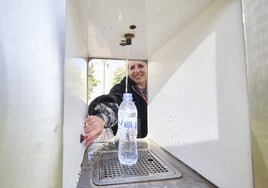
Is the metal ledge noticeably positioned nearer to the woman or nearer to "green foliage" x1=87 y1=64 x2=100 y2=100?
the woman

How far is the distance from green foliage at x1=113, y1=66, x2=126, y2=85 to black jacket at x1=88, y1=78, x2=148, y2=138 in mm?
39

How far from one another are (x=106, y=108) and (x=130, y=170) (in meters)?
0.72

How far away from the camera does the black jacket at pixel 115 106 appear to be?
1.42 meters

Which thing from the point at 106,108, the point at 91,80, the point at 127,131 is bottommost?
the point at 127,131

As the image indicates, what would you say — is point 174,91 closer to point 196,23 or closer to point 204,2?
point 196,23

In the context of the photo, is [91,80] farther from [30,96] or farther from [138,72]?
[30,96]

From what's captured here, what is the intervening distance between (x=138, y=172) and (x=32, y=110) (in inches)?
23.6

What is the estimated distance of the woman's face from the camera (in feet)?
5.16

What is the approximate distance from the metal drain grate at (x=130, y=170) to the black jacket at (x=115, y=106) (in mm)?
437

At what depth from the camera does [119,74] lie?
5.29 feet

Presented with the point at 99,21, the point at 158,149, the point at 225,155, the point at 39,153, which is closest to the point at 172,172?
the point at 225,155

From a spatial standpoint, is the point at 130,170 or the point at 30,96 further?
the point at 130,170

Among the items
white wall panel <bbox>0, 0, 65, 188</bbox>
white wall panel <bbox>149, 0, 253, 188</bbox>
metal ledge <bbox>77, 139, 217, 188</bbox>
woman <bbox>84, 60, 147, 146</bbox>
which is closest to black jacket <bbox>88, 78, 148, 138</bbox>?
woman <bbox>84, 60, 147, 146</bbox>

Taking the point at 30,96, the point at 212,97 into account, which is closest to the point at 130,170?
the point at 212,97
